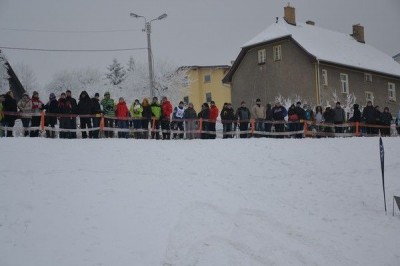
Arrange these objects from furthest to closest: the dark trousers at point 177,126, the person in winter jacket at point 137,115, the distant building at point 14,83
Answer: the distant building at point 14,83
the dark trousers at point 177,126
the person in winter jacket at point 137,115

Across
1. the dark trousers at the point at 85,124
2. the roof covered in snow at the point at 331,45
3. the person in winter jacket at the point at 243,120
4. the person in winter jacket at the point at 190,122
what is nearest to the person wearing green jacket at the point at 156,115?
the person in winter jacket at the point at 190,122

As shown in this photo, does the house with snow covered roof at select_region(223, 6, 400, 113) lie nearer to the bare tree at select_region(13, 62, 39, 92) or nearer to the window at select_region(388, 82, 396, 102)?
the window at select_region(388, 82, 396, 102)

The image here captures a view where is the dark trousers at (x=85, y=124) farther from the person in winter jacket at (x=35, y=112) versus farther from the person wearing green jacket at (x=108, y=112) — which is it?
the person in winter jacket at (x=35, y=112)

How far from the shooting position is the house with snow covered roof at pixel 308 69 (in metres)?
34.6

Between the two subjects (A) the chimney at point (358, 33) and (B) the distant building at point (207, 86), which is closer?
(A) the chimney at point (358, 33)

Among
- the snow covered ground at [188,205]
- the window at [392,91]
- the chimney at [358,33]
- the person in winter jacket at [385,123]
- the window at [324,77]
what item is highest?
the chimney at [358,33]

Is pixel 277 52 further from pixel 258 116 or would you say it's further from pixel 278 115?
pixel 258 116

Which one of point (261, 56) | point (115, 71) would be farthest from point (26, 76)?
point (261, 56)

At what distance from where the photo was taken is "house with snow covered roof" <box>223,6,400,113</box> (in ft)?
113

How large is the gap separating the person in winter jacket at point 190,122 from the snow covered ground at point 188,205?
198 cm

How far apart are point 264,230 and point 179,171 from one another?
13.3 ft

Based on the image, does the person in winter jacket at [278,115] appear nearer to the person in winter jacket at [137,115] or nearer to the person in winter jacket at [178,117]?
the person in winter jacket at [178,117]

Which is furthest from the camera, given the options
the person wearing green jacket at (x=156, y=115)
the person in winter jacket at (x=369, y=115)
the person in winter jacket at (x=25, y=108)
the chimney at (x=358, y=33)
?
the chimney at (x=358, y=33)

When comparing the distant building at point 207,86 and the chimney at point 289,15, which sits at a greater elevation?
the chimney at point 289,15
